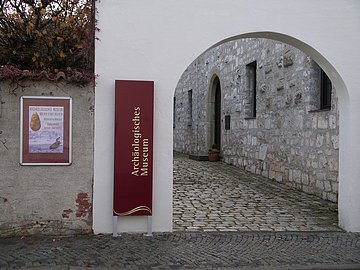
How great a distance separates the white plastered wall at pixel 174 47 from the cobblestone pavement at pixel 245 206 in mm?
696

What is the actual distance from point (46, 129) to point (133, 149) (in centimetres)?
116

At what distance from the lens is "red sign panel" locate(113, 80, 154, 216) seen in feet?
18.9

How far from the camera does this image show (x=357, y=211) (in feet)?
20.8

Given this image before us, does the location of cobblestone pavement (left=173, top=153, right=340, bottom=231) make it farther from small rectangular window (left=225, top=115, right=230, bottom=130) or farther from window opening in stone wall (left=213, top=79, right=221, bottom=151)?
window opening in stone wall (left=213, top=79, right=221, bottom=151)

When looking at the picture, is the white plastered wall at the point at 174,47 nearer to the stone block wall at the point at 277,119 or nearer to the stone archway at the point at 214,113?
the stone block wall at the point at 277,119

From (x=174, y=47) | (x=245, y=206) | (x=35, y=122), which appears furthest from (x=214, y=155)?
(x=35, y=122)

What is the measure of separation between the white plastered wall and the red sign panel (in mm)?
164

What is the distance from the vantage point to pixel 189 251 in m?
5.21

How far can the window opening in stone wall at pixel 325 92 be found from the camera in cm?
896

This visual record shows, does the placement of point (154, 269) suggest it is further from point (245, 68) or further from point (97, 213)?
point (245, 68)

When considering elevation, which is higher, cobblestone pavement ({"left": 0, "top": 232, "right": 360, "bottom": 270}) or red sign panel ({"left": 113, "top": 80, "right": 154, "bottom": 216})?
red sign panel ({"left": 113, "top": 80, "right": 154, "bottom": 216})

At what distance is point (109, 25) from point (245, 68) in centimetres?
819

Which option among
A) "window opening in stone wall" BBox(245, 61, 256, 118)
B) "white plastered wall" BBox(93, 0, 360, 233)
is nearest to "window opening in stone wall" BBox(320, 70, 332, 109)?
"white plastered wall" BBox(93, 0, 360, 233)

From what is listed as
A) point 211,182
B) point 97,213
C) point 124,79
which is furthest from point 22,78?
point 211,182
